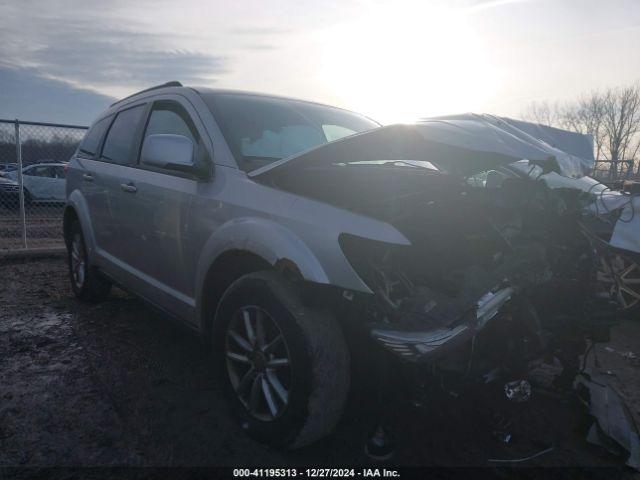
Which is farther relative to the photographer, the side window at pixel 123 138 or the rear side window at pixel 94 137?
the rear side window at pixel 94 137

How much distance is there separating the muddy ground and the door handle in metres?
1.25

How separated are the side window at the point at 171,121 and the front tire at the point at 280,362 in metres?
1.18

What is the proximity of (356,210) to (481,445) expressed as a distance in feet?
4.75

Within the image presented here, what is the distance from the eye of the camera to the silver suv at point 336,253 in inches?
83.4

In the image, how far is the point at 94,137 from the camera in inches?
183

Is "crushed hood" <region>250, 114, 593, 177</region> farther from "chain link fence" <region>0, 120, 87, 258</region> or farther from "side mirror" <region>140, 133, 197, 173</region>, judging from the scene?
"chain link fence" <region>0, 120, 87, 258</region>

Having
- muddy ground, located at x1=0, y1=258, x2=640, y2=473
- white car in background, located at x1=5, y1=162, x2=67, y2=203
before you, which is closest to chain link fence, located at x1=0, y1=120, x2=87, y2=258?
white car in background, located at x1=5, y1=162, x2=67, y2=203

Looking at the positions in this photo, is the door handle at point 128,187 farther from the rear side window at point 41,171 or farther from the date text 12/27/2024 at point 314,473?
the rear side window at point 41,171

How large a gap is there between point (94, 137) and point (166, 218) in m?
2.16

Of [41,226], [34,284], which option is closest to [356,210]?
[34,284]

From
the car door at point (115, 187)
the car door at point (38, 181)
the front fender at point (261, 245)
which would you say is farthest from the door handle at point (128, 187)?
the car door at point (38, 181)

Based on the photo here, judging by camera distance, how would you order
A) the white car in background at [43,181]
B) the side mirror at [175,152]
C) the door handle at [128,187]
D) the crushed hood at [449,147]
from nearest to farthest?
1. the crushed hood at [449,147]
2. the side mirror at [175,152]
3. the door handle at [128,187]
4. the white car in background at [43,181]

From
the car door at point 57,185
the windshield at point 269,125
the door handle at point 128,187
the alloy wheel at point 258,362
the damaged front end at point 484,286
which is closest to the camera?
the damaged front end at point 484,286

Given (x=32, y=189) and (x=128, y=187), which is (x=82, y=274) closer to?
(x=128, y=187)
